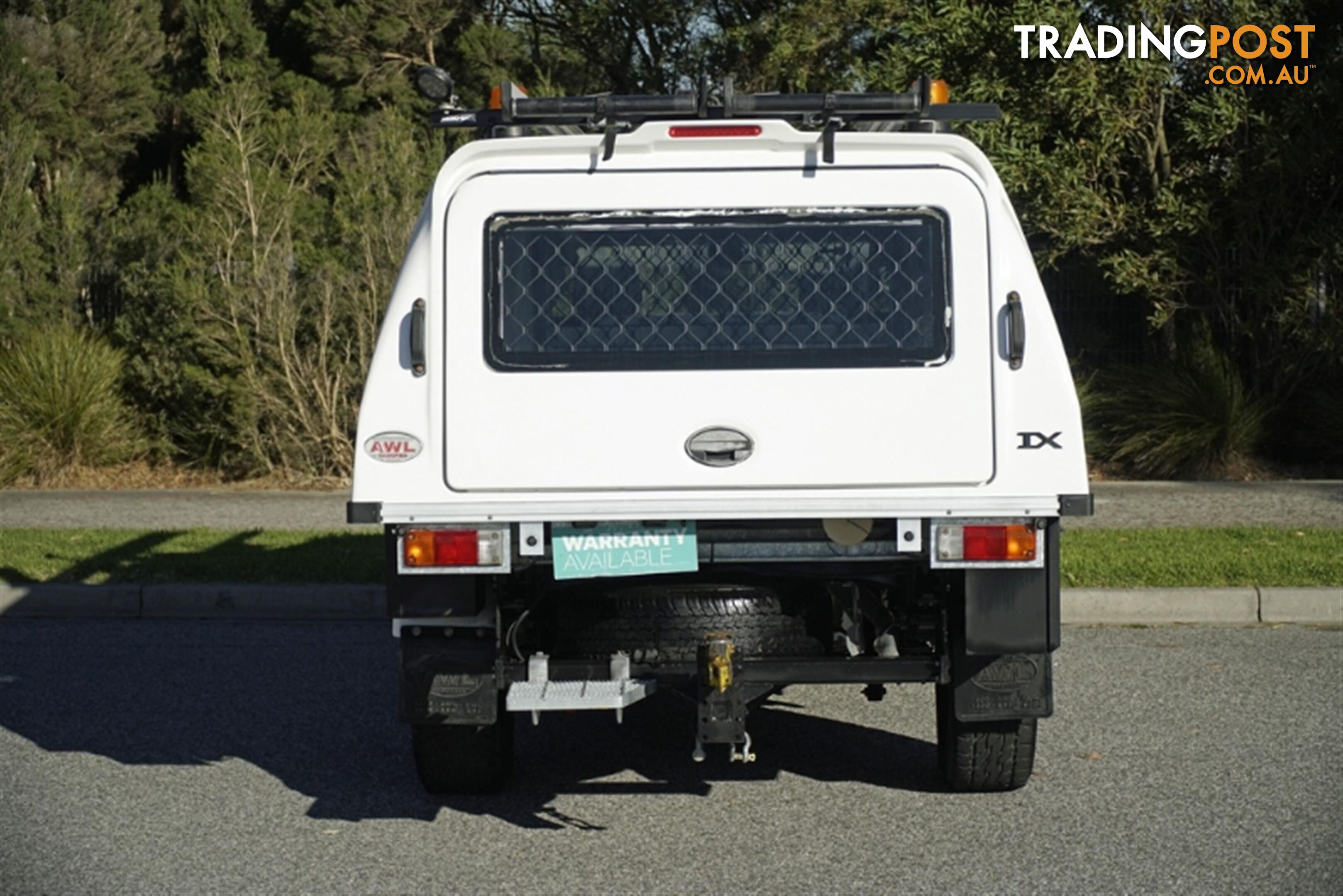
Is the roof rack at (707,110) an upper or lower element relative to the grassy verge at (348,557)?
upper

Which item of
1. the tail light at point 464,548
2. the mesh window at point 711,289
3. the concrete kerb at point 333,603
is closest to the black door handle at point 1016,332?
the mesh window at point 711,289

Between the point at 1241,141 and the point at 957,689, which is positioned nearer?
the point at 957,689

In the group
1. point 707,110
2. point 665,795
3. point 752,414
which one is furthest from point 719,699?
point 707,110

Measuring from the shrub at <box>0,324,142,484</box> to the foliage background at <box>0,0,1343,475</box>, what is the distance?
0.99 feet

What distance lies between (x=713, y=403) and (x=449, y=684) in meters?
1.25

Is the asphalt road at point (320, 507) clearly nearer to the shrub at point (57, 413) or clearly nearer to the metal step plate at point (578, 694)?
→ the shrub at point (57, 413)

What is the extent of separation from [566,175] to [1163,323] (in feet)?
39.2

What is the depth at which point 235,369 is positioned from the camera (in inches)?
608

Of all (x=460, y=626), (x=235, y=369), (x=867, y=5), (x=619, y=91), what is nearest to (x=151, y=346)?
(x=235, y=369)

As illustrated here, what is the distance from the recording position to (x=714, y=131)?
5434mm

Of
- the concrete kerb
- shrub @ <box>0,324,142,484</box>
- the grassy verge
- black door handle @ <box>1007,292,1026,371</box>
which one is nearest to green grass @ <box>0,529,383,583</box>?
the grassy verge

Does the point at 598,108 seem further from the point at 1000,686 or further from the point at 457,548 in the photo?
the point at 1000,686

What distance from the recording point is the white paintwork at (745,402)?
17.2 ft

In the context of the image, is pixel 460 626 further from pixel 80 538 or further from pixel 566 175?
pixel 80 538
